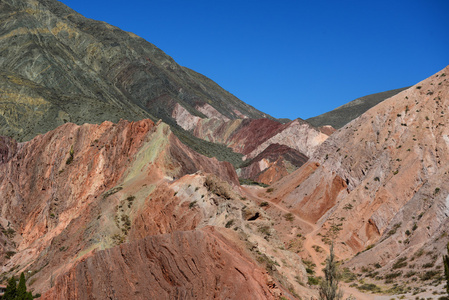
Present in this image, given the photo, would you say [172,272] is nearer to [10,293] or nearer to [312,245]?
[10,293]

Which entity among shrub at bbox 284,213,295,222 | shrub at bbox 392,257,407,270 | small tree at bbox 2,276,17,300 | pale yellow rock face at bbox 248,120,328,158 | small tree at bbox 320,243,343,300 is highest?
pale yellow rock face at bbox 248,120,328,158

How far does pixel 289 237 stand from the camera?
59500 mm

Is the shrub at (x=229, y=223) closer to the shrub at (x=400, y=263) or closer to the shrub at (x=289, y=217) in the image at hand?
the shrub at (x=400, y=263)

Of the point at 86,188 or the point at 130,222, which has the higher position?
the point at 86,188

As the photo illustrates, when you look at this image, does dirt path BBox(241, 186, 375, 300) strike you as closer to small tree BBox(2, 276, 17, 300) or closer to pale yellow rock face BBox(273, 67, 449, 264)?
pale yellow rock face BBox(273, 67, 449, 264)

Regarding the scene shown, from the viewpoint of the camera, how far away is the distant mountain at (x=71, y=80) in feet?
338

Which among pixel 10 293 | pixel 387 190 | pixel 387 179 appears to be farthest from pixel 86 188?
pixel 387 179

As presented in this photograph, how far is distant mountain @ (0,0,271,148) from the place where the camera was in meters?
103

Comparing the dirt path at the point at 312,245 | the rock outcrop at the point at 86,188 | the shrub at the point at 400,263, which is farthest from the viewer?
the shrub at the point at 400,263

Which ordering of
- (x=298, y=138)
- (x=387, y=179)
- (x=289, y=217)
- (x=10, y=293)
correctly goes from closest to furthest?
(x=10, y=293)
(x=387, y=179)
(x=289, y=217)
(x=298, y=138)

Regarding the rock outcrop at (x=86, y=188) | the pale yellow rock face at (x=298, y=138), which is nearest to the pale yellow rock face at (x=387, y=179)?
the rock outcrop at (x=86, y=188)

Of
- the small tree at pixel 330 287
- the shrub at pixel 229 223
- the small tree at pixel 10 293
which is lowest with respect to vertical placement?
the small tree at pixel 10 293

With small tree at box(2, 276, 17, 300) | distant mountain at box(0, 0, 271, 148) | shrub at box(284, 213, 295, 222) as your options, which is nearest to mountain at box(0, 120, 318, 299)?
shrub at box(284, 213, 295, 222)

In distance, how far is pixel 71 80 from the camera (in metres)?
132
